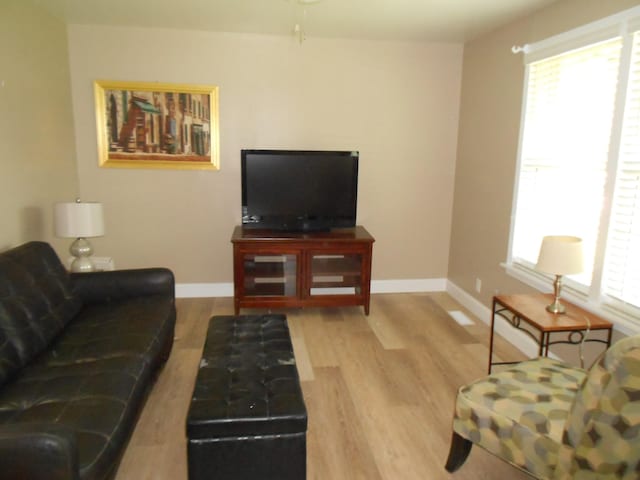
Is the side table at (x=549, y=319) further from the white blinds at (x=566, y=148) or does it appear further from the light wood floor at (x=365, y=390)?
the light wood floor at (x=365, y=390)

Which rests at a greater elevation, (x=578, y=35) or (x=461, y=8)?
(x=461, y=8)

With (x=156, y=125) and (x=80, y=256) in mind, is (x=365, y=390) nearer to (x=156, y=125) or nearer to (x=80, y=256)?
(x=80, y=256)

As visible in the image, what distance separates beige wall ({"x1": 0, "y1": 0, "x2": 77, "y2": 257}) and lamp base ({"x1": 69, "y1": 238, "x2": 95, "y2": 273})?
0.96ft

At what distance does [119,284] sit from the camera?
292cm

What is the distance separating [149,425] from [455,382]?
1.87 m

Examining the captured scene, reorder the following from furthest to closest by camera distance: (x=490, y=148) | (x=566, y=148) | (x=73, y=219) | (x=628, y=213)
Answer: (x=490, y=148)
(x=73, y=219)
(x=566, y=148)
(x=628, y=213)

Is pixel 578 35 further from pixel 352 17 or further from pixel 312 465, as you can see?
pixel 312 465

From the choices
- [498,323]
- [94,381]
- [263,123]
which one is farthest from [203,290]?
[498,323]

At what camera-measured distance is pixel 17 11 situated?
296cm

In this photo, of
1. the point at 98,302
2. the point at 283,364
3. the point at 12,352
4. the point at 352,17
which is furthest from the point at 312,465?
the point at 352,17

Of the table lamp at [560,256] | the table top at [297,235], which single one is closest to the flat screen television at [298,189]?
the table top at [297,235]

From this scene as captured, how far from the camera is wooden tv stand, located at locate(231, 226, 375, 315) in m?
3.76

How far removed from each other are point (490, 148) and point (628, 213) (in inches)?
60.1

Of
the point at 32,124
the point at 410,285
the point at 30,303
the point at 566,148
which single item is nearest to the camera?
the point at 30,303
